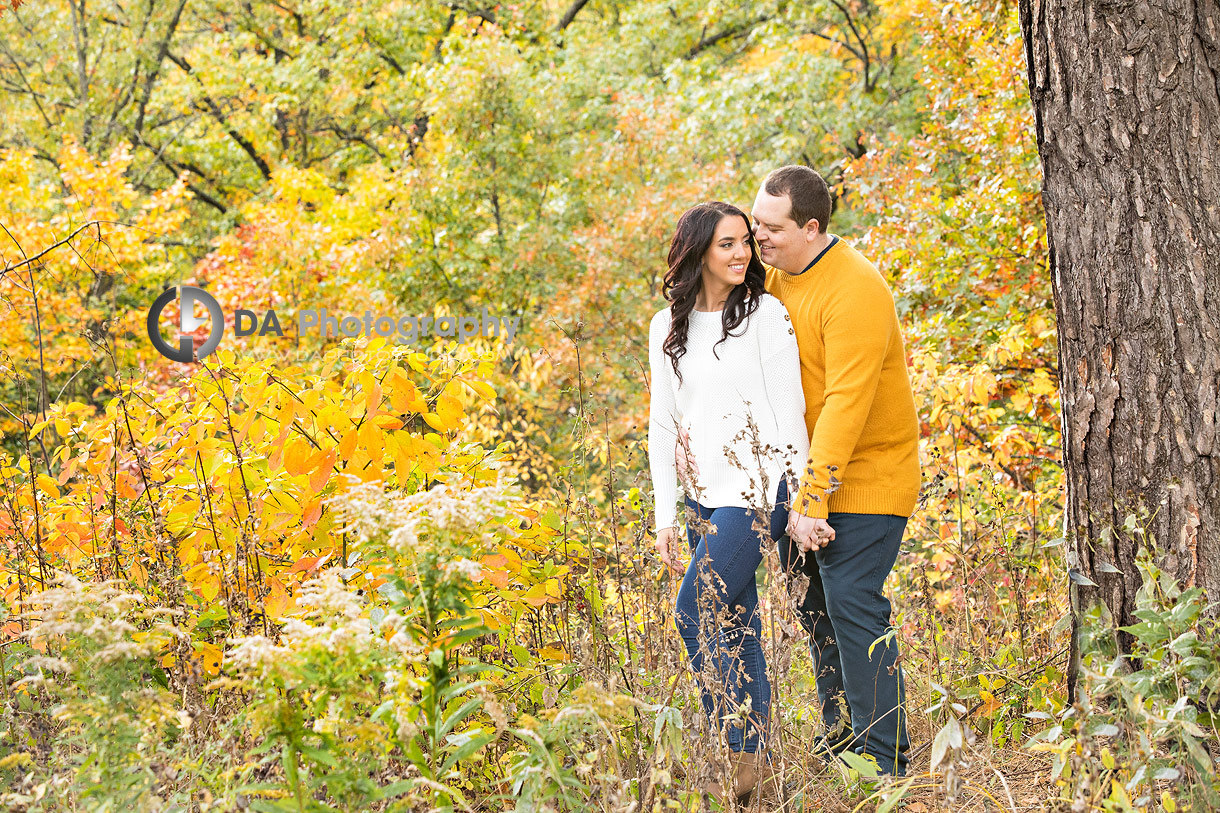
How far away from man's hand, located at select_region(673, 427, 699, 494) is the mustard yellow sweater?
0.27 meters

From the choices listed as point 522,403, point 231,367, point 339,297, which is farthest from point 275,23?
point 231,367

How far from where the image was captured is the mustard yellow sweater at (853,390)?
2438 millimetres

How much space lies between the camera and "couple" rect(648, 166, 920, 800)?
2.47m

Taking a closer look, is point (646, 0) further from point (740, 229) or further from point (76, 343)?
point (740, 229)

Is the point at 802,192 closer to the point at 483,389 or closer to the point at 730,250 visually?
the point at 730,250

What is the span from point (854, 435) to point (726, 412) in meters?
0.33

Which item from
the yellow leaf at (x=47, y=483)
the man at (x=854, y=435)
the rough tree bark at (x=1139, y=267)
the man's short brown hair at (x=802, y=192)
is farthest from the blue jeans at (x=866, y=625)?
the yellow leaf at (x=47, y=483)

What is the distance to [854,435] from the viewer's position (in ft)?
8.00

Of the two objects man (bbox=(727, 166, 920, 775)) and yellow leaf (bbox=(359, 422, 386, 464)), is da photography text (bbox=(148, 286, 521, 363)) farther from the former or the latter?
yellow leaf (bbox=(359, 422, 386, 464))

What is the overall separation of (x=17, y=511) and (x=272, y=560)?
74cm

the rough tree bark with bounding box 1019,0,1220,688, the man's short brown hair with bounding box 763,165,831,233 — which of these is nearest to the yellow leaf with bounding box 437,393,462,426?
the man's short brown hair with bounding box 763,165,831,233

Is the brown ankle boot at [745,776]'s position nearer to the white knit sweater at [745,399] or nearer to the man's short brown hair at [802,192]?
the white knit sweater at [745,399]

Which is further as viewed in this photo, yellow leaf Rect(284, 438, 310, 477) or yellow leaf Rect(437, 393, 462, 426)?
yellow leaf Rect(437, 393, 462, 426)

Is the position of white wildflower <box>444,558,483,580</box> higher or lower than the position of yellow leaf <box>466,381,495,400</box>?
lower
